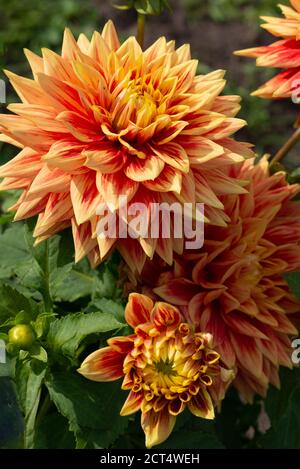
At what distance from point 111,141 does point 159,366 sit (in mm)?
319

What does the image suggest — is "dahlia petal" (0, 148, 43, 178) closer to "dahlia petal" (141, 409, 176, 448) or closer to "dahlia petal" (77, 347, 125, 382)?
"dahlia petal" (77, 347, 125, 382)

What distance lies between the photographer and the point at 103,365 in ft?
3.60

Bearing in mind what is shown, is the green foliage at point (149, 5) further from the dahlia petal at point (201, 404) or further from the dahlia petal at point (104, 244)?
the dahlia petal at point (201, 404)

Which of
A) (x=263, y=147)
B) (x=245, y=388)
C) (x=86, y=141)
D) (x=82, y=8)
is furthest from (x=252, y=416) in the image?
(x=82, y=8)

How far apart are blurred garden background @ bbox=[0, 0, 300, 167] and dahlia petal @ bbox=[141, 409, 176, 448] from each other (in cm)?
202

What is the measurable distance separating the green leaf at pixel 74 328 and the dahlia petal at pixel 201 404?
0.14 metres

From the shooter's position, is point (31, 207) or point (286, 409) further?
point (286, 409)

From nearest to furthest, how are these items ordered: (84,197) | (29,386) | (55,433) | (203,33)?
(84,197), (29,386), (55,433), (203,33)

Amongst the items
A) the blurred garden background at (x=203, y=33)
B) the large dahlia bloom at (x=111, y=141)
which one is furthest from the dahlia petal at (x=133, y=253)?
the blurred garden background at (x=203, y=33)

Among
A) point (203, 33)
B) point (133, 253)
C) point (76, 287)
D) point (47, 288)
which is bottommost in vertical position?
point (203, 33)

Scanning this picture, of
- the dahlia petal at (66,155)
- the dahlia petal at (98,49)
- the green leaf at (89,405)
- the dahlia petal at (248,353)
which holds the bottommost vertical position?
the green leaf at (89,405)

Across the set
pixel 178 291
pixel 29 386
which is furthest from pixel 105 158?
pixel 29 386

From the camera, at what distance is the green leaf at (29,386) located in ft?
3.70

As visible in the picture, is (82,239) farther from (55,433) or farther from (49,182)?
(55,433)
